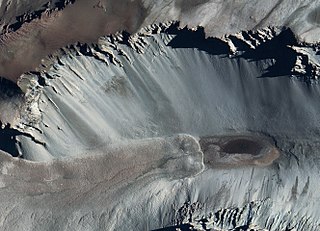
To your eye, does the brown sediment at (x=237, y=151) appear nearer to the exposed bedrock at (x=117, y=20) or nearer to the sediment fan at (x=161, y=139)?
the sediment fan at (x=161, y=139)

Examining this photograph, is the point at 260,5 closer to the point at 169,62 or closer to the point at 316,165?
the point at 169,62

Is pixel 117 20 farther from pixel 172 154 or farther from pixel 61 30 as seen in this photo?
pixel 172 154

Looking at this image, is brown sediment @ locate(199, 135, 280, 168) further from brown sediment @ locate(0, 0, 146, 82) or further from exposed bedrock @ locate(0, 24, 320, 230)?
brown sediment @ locate(0, 0, 146, 82)

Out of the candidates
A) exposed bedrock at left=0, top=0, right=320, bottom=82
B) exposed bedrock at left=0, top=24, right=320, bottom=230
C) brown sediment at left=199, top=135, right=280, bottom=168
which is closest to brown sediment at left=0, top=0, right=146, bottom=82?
exposed bedrock at left=0, top=0, right=320, bottom=82

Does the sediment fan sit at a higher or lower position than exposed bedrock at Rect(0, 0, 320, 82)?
lower

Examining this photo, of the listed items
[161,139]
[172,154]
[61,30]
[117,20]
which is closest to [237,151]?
[172,154]

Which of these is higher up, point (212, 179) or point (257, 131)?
point (257, 131)

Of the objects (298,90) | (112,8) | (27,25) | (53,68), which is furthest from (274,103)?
(27,25)

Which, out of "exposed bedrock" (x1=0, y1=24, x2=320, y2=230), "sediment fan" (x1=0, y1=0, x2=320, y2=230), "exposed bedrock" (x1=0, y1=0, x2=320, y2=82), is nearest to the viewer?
"exposed bedrock" (x1=0, y1=0, x2=320, y2=82)
